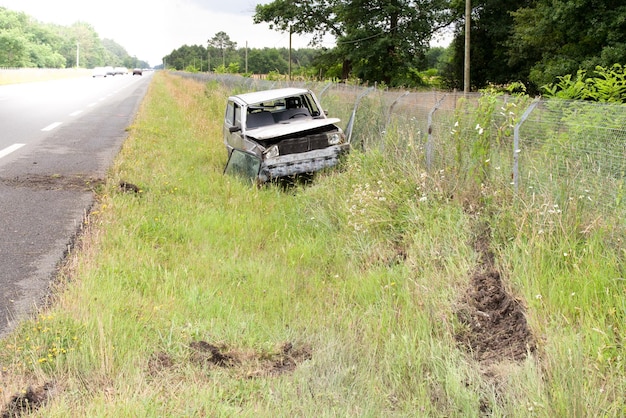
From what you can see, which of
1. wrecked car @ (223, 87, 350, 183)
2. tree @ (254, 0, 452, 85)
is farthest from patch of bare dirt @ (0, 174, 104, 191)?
tree @ (254, 0, 452, 85)

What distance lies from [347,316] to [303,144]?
5.06m

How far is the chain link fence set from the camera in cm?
461

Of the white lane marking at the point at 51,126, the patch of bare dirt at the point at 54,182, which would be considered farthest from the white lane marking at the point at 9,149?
the white lane marking at the point at 51,126

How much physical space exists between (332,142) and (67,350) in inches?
255

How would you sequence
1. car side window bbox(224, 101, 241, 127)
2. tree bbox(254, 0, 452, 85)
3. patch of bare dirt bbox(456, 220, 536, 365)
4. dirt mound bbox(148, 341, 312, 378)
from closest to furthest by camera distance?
dirt mound bbox(148, 341, 312, 378) < patch of bare dirt bbox(456, 220, 536, 365) < car side window bbox(224, 101, 241, 127) < tree bbox(254, 0, 452, 85)

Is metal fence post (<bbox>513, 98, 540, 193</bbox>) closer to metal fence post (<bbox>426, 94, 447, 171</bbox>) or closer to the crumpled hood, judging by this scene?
metal fence post (<bbox>426, 94, 447, 171</bbox>)

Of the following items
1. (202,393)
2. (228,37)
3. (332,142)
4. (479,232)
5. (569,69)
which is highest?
(228,37)

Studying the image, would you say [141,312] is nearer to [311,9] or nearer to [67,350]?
[67,350]

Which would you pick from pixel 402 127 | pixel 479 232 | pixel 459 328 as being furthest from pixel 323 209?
pixel 459 328

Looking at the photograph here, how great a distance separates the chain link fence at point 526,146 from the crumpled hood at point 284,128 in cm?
136

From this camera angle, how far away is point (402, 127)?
8219mm

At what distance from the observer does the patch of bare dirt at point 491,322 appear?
3643 millimetres

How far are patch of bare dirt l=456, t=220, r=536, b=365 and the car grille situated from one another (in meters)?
4.81

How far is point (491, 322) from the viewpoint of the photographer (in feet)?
13.1
